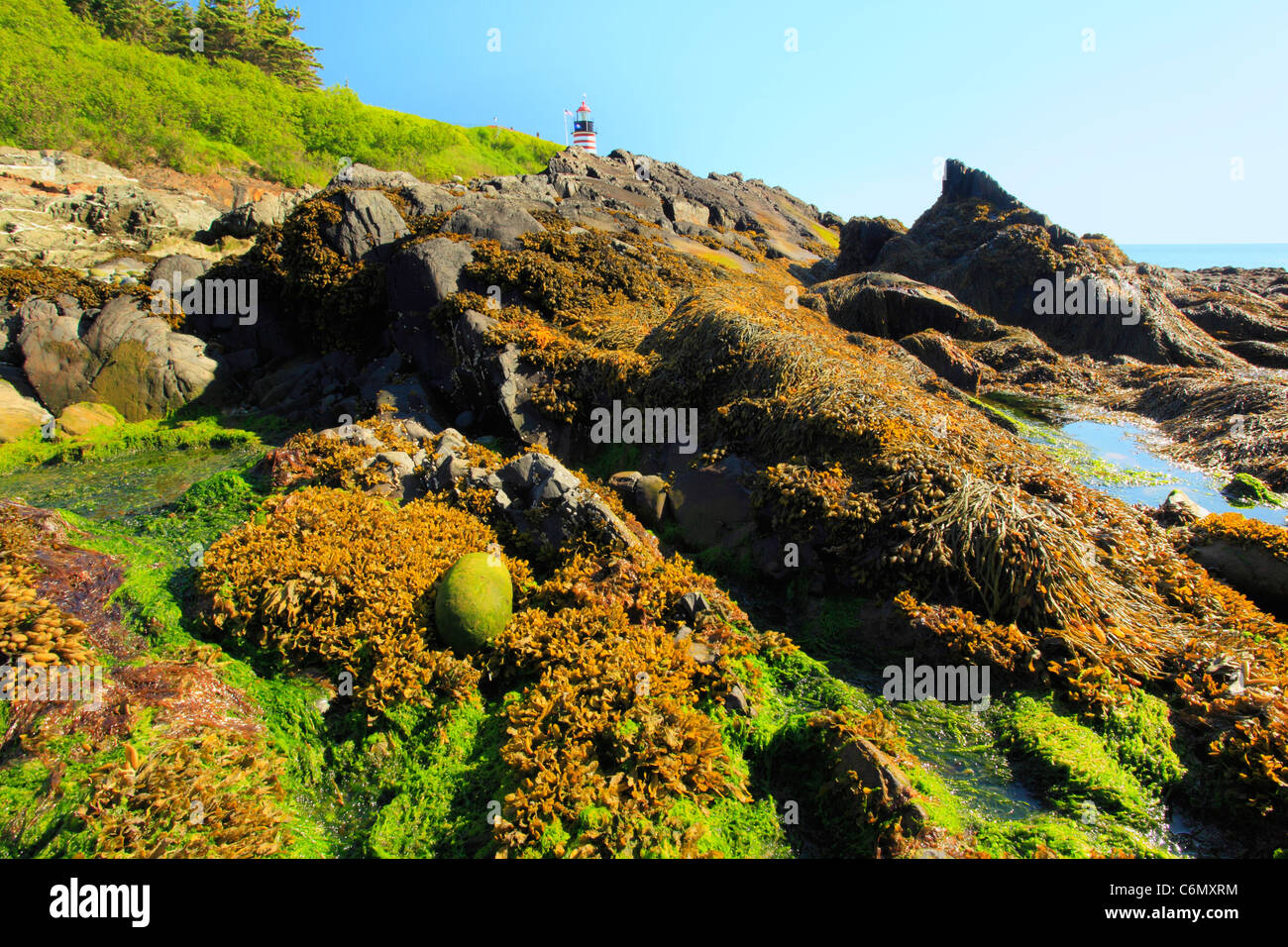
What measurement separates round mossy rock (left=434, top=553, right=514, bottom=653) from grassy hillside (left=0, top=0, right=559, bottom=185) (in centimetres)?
3895

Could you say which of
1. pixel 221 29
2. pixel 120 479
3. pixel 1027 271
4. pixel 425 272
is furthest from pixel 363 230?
pixel 221 29

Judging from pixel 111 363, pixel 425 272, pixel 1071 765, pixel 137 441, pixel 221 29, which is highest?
pixel 221 29

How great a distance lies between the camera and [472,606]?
6.49 meters

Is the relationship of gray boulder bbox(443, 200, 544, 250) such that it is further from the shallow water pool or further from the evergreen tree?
the evergreen tree

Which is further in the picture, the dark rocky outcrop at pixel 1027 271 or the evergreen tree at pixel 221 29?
the evergreen tree at pixel 221 29

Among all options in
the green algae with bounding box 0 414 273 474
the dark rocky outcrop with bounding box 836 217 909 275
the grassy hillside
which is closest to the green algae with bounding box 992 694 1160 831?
the green algae with bounding box 0 414 273 474

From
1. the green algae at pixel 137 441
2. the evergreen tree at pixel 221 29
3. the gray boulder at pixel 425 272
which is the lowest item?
the green algae at pixel 137 441

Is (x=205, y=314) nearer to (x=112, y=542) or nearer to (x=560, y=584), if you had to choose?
(x=112, y=542)

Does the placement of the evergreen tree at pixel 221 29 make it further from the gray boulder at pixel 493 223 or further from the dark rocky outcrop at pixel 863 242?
the dark rocky outcrop at pixel 863 242

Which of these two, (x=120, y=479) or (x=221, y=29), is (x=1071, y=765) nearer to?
(x=120, y=479)

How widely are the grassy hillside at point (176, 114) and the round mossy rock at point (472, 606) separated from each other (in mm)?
38955

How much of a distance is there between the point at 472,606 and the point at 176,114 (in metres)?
43.6

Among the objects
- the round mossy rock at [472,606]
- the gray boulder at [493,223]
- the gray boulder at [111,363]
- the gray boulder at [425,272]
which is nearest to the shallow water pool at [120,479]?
the gray boulder at [111,363]

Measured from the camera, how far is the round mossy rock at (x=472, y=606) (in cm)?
646
